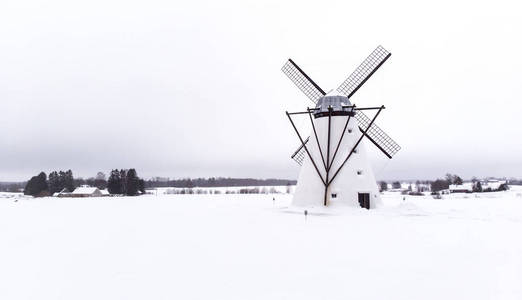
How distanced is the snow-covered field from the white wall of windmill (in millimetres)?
6509

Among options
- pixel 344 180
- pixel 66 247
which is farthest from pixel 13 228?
pixel 344 180

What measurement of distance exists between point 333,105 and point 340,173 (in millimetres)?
4991

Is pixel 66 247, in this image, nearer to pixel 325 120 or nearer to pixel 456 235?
pixel 456 235

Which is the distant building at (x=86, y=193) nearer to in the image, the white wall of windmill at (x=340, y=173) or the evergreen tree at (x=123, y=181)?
the evergreen tree at (x=123, y=181)

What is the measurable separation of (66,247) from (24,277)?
393 centimetres

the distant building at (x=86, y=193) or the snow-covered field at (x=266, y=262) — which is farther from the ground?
the distant building at (x=86, y=193)

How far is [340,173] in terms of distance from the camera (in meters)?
23.4

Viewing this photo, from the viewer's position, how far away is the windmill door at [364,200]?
23609mm

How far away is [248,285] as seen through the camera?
7391 mm

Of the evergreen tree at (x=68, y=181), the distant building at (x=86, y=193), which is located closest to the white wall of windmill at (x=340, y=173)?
the distant building at (x=86, y=193)

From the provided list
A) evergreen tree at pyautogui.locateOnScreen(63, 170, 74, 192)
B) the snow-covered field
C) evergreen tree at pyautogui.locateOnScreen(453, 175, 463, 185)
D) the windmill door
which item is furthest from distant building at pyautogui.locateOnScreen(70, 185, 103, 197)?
evergreen tree at pyautogui.locateOnScreen(453, 175, 463, 185)

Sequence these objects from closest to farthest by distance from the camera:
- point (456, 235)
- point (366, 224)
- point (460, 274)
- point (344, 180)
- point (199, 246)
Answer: point (460, 274)
point (199, 246)
point (456, 235)
point (366, 224)
point (344, 180)

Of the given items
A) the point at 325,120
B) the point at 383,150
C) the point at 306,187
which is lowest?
the point at 306,187

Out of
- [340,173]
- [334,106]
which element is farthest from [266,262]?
[334,106]
